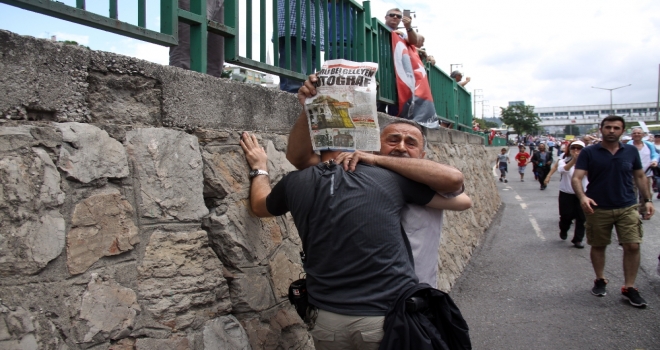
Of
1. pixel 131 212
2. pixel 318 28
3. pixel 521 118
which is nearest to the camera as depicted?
pixel 131 212

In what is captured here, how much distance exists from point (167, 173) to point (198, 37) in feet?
2.86

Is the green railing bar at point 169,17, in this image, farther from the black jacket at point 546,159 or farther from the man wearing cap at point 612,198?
the black jacket at point 546,159

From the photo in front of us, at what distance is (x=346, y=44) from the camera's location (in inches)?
193

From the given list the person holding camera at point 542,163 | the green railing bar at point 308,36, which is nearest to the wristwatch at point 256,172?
the green railing bar at point 308,36

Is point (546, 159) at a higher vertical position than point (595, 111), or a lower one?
lower

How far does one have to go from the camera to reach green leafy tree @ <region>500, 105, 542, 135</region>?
3044 inches

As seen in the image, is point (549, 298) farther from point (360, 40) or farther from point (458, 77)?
point (458, 77)

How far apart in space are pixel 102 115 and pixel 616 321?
4.65 meters

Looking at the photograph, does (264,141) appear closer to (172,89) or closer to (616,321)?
(172,89)

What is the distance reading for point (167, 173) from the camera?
2355 millimetres

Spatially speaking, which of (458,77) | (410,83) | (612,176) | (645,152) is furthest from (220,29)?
(645,152)

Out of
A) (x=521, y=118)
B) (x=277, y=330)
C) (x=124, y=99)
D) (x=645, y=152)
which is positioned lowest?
(x=277, y=330)

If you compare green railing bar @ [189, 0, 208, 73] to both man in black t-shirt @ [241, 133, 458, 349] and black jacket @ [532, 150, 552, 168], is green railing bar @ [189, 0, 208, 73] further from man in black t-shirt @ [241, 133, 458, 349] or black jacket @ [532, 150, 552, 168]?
black jacket @ [532, 150, 552, 168]

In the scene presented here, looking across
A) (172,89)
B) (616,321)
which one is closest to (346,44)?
(172,89)
